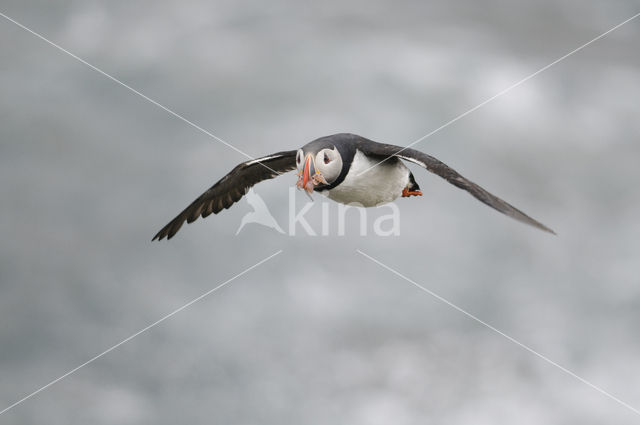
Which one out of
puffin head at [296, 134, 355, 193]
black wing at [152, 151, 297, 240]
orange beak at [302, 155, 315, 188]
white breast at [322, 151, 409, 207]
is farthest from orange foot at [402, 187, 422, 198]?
orange beak at [302, 155, 315, 188]

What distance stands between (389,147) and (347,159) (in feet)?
2.37

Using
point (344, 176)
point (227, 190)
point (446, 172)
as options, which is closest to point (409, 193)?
point (344, 176)

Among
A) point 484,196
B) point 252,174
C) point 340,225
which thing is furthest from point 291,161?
point 484,196

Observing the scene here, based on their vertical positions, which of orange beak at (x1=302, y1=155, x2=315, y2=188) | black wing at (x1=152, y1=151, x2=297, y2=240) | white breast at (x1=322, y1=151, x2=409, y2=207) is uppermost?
orange beak at (x1=302, y1=155, x2=315, y2=188)

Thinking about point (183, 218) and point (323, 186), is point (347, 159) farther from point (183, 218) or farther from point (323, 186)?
point (183, 218)

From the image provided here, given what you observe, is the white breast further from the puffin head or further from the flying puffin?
the puffin head

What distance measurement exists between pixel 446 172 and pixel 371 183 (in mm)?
2211

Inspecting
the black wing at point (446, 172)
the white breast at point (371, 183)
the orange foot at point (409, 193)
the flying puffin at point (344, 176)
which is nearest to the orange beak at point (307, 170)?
the flying puffin at point (344, 176)

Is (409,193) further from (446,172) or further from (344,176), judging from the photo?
(446,172)

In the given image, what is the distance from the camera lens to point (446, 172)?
42.4ft

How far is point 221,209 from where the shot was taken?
1752 centimetres

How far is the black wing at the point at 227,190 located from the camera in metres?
16.8

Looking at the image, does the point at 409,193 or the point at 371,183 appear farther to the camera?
the point at 409,193

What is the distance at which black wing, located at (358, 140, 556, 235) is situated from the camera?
11531mm
